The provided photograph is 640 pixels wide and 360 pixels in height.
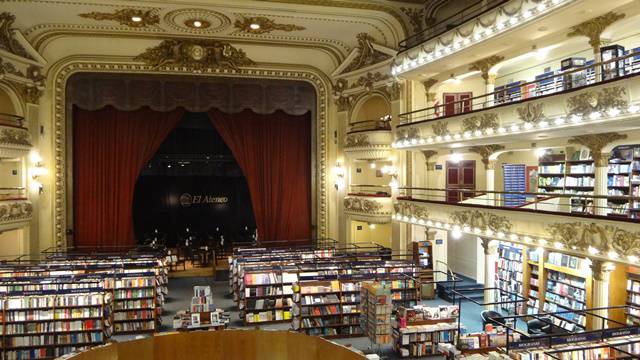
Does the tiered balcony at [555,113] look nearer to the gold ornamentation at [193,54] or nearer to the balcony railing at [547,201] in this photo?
the balcony railing at [547,201]

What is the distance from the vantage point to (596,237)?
7.92 meters

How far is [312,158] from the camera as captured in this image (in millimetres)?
17500

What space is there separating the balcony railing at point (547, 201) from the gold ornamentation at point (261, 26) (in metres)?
6.17

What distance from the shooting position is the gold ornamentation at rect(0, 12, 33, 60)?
13.2m

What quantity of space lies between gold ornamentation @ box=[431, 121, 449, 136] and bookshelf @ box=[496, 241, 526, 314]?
3.33 meters

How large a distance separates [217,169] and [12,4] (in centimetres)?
838

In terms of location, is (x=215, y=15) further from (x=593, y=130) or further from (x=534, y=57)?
(x=593, y=130)

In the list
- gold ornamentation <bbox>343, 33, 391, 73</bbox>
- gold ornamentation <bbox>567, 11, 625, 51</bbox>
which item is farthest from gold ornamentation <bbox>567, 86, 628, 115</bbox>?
gold ornamentation <bbox>343, 33, 391, 73</bbox>

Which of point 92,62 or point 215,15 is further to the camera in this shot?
point 92,62

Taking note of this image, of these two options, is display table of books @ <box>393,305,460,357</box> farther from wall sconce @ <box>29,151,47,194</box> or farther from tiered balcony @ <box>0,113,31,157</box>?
wall sconce @ <box>29,151,47,194</box>

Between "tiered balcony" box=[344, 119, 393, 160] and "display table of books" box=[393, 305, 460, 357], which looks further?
"tiered balcony" box=[344, 119, 393, 160]

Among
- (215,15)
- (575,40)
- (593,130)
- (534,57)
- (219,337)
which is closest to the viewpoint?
(219,337)

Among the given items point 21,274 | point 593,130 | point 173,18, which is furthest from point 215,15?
point 593,130

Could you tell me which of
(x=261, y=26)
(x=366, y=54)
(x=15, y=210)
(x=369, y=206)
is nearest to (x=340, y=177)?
(x=369, y=206)
